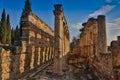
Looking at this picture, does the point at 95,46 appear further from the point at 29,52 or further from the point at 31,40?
the point at 29,52

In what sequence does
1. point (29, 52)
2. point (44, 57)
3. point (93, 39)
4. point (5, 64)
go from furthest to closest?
1. point (44, 57)
2. point (93, 39)
3. point (29, 52)
4. point (5, 64)

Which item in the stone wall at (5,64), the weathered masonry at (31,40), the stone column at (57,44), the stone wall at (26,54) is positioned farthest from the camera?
the weathered masonry at (31,40)

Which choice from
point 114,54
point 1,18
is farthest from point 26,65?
point 1,18

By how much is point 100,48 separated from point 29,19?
6302 mm

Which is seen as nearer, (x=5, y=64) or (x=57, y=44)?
(x=5, y=64)

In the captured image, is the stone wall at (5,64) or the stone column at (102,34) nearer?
the stone wall at (5,64)

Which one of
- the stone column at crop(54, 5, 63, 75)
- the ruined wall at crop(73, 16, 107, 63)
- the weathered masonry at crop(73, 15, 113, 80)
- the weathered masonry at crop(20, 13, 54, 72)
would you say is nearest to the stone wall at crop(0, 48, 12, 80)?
the weathered masonry at crop(20, 13, 54, 72)

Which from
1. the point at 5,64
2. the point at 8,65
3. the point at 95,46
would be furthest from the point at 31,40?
the point at 95,46

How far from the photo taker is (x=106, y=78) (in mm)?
12867

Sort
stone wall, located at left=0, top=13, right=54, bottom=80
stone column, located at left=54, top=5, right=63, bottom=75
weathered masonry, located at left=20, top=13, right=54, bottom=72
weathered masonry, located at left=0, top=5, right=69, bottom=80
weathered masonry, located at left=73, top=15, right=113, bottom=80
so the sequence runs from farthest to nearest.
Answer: weathered masonry, located at left=20, top=13, right=54, bottom=72, stone column, located at left=54, top=5, right=63, bottom=75, weathered masonry, located at left=73, top=15, right=113, bottom=80, weathered masonry, located at left=0, top=5, right=69, bottom=80, stone wall, located at left=0, top=13, right=54, bottom=80

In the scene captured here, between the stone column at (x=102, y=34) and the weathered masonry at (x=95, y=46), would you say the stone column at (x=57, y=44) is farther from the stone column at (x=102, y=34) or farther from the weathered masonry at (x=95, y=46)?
the stone column at (x=102, y=34)

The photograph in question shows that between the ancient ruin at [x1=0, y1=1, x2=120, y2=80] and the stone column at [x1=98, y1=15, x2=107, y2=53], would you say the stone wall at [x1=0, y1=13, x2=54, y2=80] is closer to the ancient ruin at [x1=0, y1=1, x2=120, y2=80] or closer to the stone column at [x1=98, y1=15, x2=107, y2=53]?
the ancient ruin at [x1=0, y1=1, x2=120, y2=80]

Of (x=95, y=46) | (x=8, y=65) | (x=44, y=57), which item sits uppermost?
(x=95, y=46)

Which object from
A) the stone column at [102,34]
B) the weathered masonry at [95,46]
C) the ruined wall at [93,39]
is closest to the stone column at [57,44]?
the weathered masonry at [95,46]
